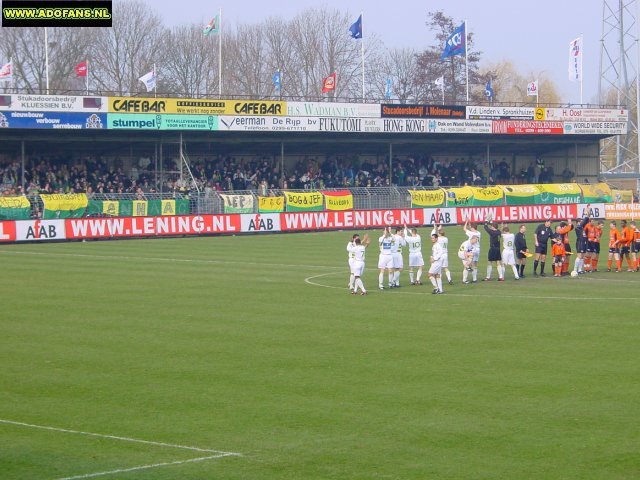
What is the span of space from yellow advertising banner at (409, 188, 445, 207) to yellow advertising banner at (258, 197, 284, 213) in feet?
28.8

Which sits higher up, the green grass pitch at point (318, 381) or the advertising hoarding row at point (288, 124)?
the advertising hoarding row at point (288, 124)

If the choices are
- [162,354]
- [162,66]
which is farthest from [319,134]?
[162,354]

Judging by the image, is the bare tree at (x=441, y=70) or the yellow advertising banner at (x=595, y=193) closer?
the yellow advertising banner at (x=595, y=193)

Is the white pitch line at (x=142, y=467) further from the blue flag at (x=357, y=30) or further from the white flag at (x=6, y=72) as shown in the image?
the blue flag at (x=357, y=30)

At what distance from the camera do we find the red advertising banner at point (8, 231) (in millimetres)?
46969

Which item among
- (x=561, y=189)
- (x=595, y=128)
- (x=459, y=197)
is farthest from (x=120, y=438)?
(x=595, y=128)

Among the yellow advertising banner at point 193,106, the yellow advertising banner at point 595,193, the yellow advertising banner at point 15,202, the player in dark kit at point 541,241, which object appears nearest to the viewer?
the player in dark kit at point 541,241

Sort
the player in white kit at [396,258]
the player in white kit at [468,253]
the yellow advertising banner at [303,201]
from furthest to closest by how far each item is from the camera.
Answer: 1. the yellow advertising banner at [303,201]
2. the player in white kit at [468,253]
3. the player in white kit at [396,258]

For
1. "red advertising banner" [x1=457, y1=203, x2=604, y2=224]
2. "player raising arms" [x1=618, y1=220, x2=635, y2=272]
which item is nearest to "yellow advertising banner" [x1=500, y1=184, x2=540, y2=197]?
"red advertising banner" [x1=457, y1=203, x2=604, y2=224]

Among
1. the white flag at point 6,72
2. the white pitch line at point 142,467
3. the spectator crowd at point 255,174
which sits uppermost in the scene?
the white flag at point 6,72

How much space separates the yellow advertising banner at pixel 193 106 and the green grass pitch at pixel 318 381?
1043 inches

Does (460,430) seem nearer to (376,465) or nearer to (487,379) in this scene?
(376,465)

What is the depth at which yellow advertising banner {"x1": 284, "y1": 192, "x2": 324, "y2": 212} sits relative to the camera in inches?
2256

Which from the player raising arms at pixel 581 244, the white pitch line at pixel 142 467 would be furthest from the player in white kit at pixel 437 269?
the white pitch line at pixel 142 467
